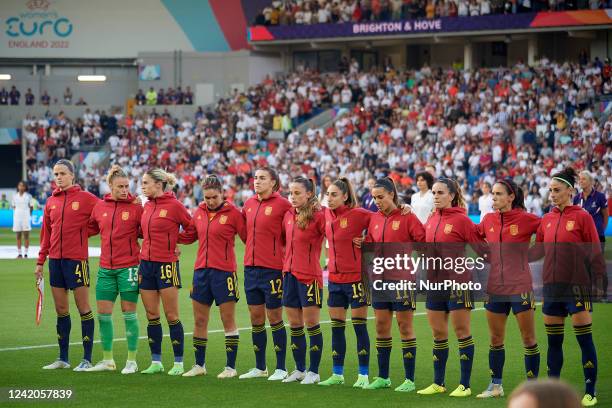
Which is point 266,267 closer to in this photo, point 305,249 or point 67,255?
point 305,249

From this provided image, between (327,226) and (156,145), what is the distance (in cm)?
3712

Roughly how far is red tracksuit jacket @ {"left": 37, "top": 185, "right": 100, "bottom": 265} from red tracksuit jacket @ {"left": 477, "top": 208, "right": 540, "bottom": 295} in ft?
15.0

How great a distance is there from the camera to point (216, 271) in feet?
37.0

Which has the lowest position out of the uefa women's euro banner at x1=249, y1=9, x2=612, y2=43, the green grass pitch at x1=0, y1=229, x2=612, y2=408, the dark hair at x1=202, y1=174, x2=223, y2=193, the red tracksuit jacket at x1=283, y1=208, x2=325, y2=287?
the green grass pitch at x1=0, y1=229, x2=612, y2=408

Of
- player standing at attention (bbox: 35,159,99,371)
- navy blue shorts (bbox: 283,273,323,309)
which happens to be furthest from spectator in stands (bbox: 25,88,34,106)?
navy blue shorts (bbox: 283,273,323,309)

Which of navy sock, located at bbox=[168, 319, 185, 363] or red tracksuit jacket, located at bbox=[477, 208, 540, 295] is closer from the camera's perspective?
red tracksuit jacket, located at bbox=[477, 208, 540, 295]

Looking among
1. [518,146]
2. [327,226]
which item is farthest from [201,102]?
[327,226]

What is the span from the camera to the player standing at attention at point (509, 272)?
9.96 metres

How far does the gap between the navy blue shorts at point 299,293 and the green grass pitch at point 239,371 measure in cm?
83

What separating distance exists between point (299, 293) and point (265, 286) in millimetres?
407

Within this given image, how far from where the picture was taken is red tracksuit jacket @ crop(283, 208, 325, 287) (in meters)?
10.9

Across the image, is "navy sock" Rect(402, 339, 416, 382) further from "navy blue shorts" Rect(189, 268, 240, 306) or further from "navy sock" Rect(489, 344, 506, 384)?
"navy blue shorts" Rect(189, 268, 240, 306)

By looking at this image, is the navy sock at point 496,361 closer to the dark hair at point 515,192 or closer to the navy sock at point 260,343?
the dark hair at point 515,192

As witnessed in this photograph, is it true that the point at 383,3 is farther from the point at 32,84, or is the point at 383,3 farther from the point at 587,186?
the point at 587,186
